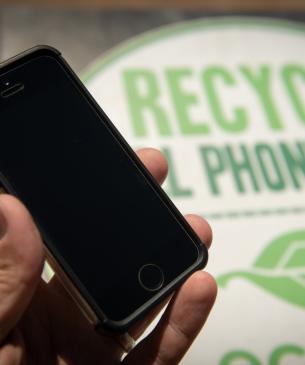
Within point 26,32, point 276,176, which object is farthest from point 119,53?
point 276,176

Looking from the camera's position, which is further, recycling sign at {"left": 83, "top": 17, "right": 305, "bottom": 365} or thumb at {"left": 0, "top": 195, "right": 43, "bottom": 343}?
recycling sign at {"left": 83, "top": 17, "right": 305, "bottom": 365}

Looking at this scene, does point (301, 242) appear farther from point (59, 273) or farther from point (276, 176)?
point (59, 273)

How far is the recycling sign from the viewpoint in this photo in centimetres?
44

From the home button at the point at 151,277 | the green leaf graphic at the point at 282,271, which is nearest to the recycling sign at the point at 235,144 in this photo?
the green leaf graphic at the point at 282,271

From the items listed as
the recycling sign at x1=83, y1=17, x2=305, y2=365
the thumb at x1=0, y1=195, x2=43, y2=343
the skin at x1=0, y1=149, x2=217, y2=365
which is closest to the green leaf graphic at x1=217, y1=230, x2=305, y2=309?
the recycling sign at x1=83, y1=17, x2=305, y2=365

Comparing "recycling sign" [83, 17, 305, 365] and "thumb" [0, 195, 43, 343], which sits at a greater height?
"thumb" [0, 195, 43, 343]

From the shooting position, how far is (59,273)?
32 cm

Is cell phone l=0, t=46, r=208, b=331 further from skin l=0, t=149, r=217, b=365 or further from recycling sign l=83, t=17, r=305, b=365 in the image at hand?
recycling sign l=83, t=17, r=305, b=365

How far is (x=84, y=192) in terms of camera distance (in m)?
0.34

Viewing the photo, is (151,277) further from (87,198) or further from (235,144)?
(235,144)

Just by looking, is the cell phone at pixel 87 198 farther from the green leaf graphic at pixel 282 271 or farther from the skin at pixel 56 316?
the green leaf graphic at pixel 282 271

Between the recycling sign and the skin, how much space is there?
0.09 metres

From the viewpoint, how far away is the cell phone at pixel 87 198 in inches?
12.5

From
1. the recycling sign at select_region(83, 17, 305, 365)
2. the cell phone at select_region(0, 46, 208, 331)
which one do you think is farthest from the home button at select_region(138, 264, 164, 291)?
the recycling sign at select_region(83, 17, 305, 365)
